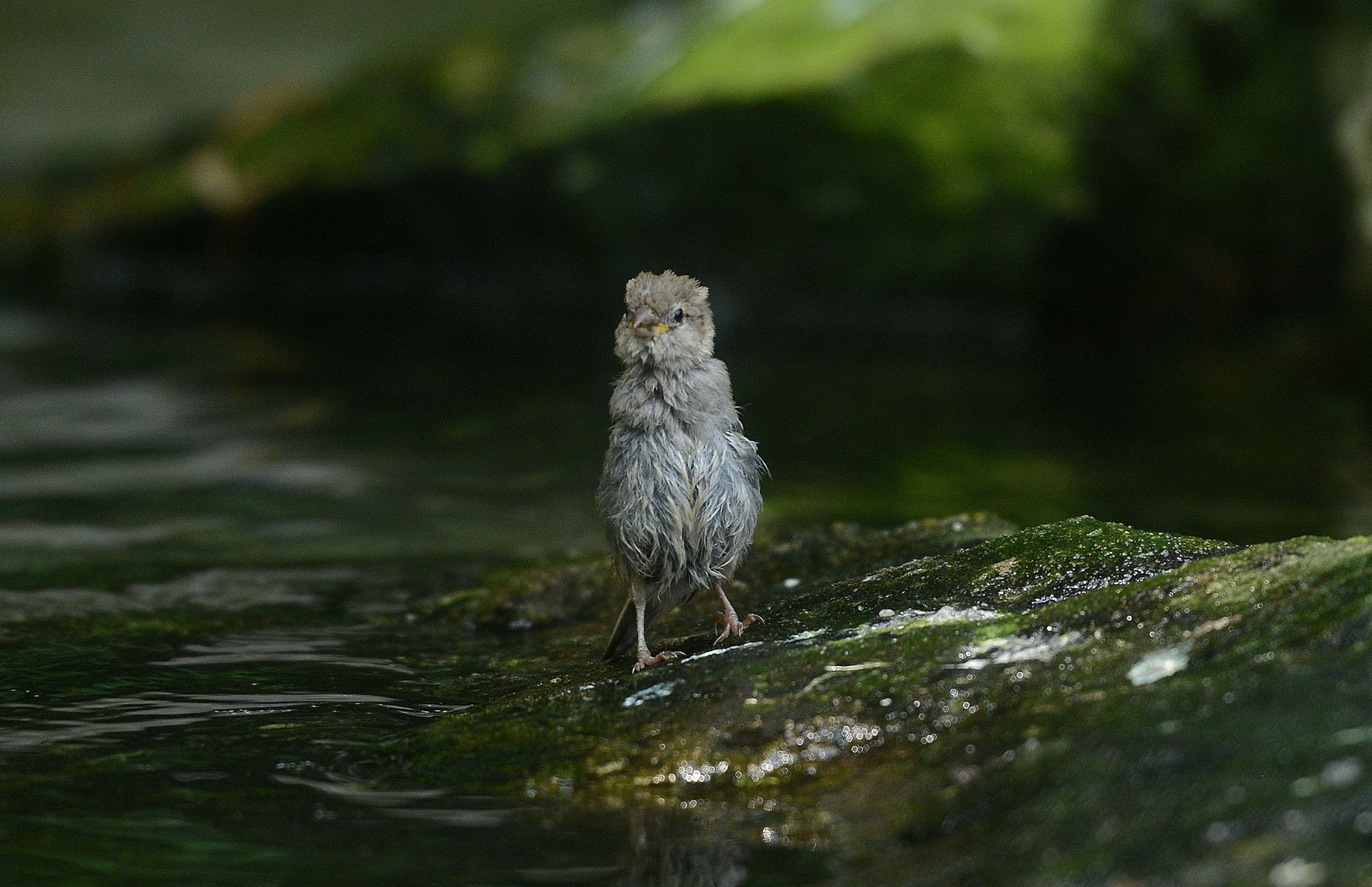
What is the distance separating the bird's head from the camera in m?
4.95

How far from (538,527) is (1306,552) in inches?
185

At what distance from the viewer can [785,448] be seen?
9844 millimetres

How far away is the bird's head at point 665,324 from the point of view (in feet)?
16.2

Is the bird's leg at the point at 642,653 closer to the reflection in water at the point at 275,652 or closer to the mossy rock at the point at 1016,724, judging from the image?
the mossy rock at the point at 1016,724

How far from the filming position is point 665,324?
498cm

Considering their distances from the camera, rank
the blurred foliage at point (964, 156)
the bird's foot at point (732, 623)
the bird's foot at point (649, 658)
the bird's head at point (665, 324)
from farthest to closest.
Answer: the blurred foliage at point (964, 156) < the bird's head at point (665, 324) < the bird's foot at point (732, 623) < the bird's foot at point (649, 658)

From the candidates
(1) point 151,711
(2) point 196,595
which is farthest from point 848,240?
(1) point 151,711

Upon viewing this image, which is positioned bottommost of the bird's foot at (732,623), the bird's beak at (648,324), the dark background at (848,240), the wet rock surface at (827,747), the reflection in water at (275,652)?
the wet rock surface at (827,747)

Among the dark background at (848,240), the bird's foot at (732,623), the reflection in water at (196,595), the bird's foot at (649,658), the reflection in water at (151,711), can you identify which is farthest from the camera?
the dark background at (848,240)

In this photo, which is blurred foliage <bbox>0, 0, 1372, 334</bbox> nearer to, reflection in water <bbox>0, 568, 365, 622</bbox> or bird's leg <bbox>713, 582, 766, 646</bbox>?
reflection in water <bbox>0, 568, 365, 622</bbox>

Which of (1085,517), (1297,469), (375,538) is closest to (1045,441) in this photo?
(1297,469)

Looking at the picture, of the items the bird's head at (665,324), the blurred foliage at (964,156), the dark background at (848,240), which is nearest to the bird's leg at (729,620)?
the bird's head at (665,324)

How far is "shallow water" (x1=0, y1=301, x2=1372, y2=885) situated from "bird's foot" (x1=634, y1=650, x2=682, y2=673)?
0.59 metres

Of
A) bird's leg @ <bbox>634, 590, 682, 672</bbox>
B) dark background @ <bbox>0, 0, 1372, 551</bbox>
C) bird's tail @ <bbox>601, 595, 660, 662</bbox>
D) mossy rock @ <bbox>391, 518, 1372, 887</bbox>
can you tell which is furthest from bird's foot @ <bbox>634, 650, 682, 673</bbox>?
dark background @ <bbox>0, 0, 1372, 551</bbox>
